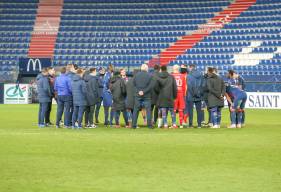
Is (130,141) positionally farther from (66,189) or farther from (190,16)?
(190,16)

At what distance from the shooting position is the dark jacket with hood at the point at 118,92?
2488 centimetres

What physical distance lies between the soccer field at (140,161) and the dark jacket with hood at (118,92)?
2481 millimetres

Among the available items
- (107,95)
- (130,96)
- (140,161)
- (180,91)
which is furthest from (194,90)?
(140,161)

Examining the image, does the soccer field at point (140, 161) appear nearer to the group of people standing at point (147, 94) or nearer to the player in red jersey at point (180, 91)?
the group of people standing at point (147, 94)

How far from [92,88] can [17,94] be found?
2847 centimetres

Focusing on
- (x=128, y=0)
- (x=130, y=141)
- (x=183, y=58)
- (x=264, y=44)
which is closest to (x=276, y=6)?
(x=264, y=44)

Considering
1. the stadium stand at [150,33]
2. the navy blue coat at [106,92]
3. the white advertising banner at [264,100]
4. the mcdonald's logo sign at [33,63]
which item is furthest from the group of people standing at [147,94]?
the stadium stand at [150,33]

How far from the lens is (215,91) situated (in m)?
24.5

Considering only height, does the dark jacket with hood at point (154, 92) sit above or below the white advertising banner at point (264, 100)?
above

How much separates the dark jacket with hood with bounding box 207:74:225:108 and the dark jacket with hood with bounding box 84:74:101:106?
3430 millimetres

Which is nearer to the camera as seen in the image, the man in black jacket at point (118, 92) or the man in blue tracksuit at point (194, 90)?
the man in blue tracksuit at point (194, 90)

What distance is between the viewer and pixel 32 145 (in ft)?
58.7

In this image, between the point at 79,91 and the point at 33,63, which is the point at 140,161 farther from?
the point at 33,63

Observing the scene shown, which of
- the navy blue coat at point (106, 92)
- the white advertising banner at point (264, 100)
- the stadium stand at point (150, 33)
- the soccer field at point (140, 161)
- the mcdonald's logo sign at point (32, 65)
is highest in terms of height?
the stadium stand at point (150, 33)
